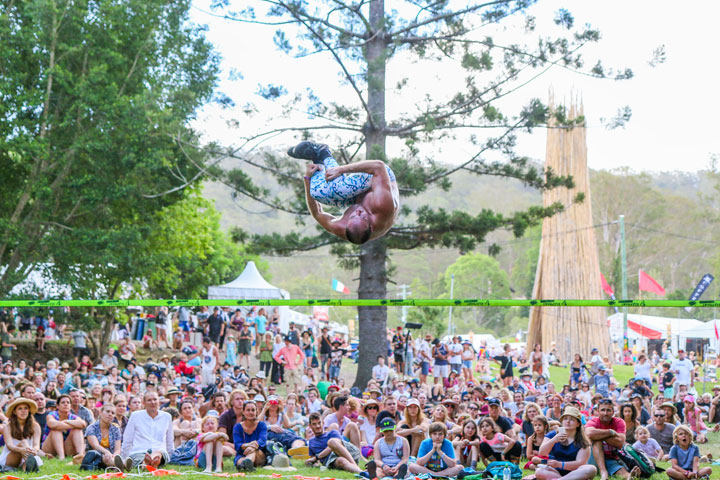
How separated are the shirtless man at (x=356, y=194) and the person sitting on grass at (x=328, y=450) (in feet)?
11.6

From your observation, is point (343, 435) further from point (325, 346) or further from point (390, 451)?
point (325, 346)

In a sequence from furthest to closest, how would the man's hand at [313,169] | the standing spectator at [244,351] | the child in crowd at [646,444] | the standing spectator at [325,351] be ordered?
the standing spectator at [325,351], the standing spectator at [244,351], the child in crowd at [646,444], the man's hand at [313,169]

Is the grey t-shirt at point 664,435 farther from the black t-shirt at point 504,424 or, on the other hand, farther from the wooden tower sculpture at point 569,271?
the wooden tower sculpture at point 569,271

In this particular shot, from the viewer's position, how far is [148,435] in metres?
9.16

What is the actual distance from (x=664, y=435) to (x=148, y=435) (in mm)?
6068

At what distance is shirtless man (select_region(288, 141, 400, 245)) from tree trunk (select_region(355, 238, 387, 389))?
392 inches

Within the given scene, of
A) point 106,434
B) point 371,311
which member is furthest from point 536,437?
point 371,311

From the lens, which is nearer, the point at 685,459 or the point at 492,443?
the point at 685,459

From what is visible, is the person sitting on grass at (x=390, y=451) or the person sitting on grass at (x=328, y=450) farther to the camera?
the person sitting on grass at (x=328, y=450)

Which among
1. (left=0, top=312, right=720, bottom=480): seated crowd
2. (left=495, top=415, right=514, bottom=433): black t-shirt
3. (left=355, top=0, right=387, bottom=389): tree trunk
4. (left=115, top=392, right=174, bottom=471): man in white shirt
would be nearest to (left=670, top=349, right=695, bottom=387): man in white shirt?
(left=0, top=312, right=720, bottom=480): seated crowd

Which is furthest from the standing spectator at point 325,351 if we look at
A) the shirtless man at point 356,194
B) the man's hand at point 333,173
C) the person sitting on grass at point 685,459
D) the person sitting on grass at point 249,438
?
the man's hand at point 333,173

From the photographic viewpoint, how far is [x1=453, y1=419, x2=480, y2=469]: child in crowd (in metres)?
9.24

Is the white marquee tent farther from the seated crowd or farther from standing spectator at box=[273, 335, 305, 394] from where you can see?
the seated crowd

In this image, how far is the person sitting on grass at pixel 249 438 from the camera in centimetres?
910
